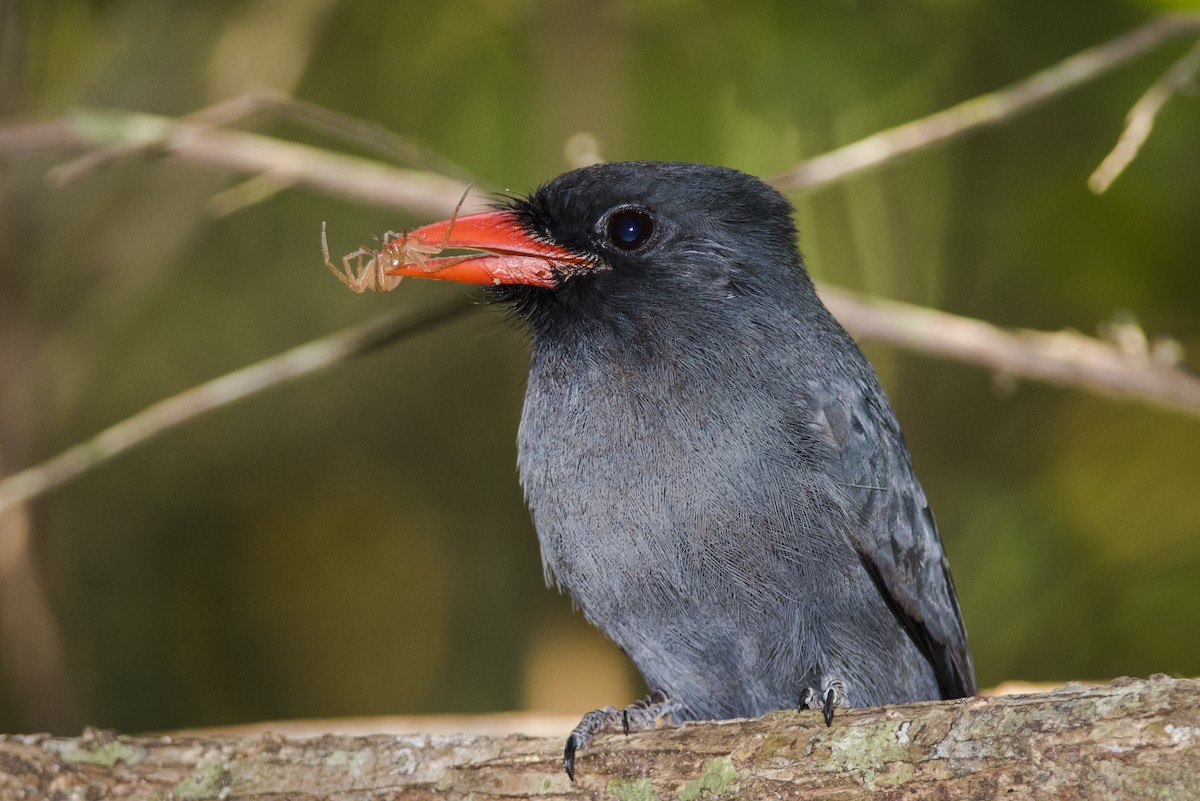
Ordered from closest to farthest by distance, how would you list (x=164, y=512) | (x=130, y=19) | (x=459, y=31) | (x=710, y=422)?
1. (x=710, y=422)
2. (x=130, y=19)
3. (x=459, y=31)
4. (x=164, y=512)

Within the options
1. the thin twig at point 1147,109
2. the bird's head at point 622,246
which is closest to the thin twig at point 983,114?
the thin twig at point 1147,109

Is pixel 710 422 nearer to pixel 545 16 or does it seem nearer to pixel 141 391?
pixel 545 16

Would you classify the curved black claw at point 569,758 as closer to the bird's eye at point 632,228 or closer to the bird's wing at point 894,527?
the bird's wing at point 894,527

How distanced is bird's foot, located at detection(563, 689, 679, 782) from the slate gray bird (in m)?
0.01

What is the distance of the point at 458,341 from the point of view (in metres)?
8.60

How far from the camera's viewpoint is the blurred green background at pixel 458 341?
6238 mm

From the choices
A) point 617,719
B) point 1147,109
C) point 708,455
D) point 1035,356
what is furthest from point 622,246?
point 1147,109

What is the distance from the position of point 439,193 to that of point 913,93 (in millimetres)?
2921

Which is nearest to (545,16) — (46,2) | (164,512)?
(46,2)

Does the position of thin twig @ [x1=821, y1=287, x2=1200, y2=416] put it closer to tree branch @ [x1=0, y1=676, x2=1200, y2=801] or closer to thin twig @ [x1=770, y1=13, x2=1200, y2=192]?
thin twig @ [x1=770, y1=13, x2=1200, y2=192]

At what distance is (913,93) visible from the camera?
6.54 m

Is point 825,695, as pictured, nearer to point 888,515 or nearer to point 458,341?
point 888,515

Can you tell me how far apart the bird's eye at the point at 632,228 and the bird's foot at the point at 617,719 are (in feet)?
4.46

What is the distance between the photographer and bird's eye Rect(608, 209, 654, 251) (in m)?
3.86
